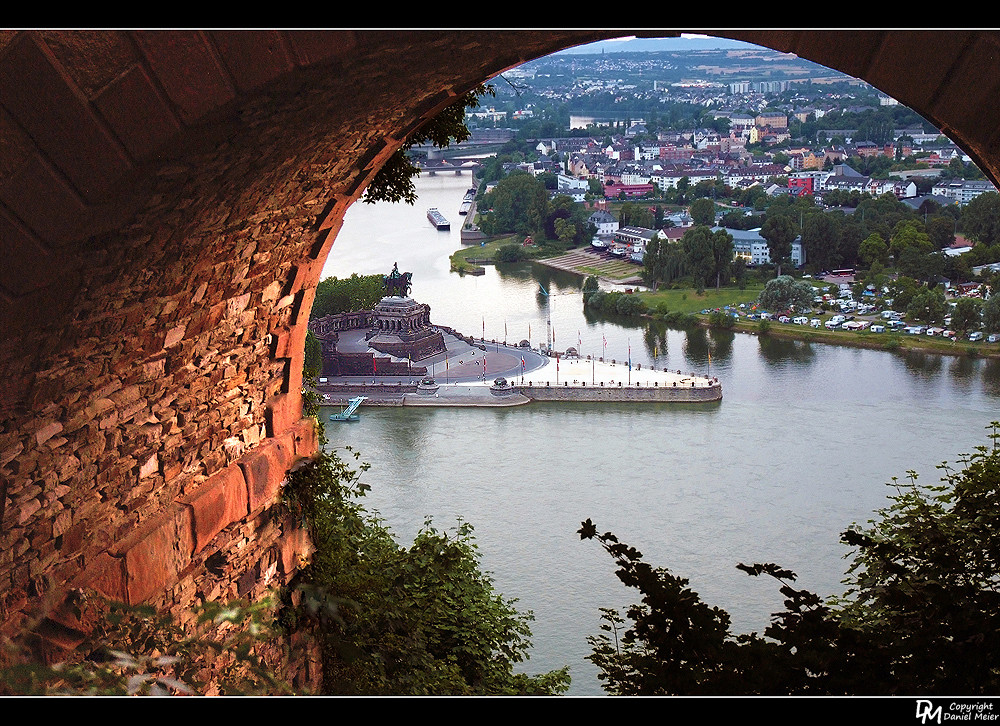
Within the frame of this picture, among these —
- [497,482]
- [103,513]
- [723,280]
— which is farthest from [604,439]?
[103,513]

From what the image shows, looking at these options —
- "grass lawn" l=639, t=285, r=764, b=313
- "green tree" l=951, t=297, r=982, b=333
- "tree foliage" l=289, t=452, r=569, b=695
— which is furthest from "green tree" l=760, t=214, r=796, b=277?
"tree foliage" l=289, t=452, r=569, b=695

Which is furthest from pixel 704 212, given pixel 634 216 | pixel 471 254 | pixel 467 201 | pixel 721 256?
pixel 471 254

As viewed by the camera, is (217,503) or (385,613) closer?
(217,503)

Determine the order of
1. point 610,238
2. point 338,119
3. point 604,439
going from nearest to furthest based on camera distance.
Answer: point 338,119 → point 604,439 → point 610,238

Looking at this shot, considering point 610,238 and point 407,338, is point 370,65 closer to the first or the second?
point 407,338

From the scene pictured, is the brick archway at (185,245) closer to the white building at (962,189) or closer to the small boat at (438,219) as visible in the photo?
the white building at (962,189)

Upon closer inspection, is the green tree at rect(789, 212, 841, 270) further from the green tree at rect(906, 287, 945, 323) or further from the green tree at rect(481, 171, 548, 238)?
the green tree at rect(481, 171, 548, 238)
